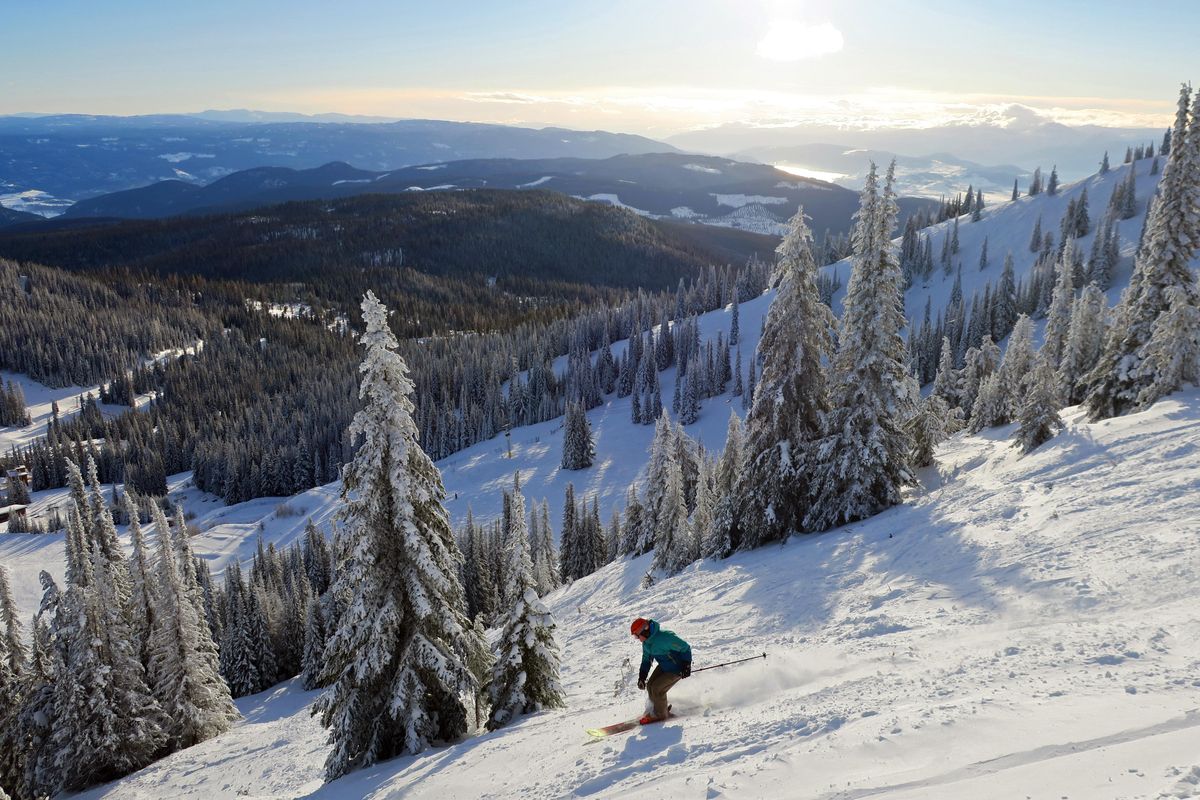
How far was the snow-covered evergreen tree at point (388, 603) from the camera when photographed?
15195 mm

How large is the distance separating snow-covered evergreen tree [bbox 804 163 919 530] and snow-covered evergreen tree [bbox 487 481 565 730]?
11.6 meters

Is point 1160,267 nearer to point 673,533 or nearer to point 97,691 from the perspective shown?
point 673,533

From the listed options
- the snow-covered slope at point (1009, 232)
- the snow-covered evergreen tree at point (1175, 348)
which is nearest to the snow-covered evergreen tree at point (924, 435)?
the snow-covered evergreen tree at point (1175, 348)

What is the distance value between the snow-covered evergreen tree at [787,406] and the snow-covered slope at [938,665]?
2175 mm

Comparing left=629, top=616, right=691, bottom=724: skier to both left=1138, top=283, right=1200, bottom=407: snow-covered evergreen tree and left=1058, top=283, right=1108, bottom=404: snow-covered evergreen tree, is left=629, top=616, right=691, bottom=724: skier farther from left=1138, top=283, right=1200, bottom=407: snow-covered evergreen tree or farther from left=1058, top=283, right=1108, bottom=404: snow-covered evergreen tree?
left=1058, top=283, right=1108, bottom=404: snow-covered evergreen tree

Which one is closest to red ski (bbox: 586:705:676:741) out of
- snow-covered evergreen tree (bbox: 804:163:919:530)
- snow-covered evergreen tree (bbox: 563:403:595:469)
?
snow-covered evergreen tree (bbox: 804:163:919:530)

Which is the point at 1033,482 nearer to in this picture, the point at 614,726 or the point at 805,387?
the point at 805,387

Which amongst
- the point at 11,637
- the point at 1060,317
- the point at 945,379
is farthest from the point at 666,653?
the point at 945,379

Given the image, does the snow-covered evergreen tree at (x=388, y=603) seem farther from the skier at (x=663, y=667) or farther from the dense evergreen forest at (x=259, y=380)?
the dense evergreen forest at (x=259, y=380)

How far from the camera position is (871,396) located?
2275 centimetres

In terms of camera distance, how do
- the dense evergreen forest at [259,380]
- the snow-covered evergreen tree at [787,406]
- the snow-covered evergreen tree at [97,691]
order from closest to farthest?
the snow-covered evergreen tree at [787,406] < the snow-covered evergreen tree at [97,691] < the dense evergreen forest at [259,380]

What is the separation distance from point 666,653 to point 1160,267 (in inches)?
990

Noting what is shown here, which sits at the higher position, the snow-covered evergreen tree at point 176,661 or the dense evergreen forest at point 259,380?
the snow-covered evergreen tree at point 176,661

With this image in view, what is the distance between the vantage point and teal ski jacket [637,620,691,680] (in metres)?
11.4
